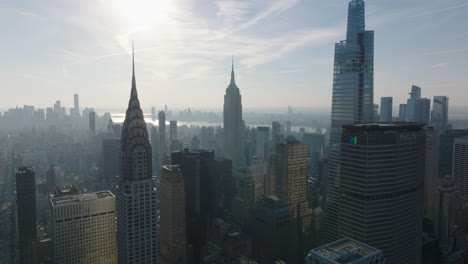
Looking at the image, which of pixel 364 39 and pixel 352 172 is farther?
pixel 364 39

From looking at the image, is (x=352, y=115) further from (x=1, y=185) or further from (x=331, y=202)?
(x=1, y=185)

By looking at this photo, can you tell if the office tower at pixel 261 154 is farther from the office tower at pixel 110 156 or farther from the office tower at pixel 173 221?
the office tower at pixel 110 156

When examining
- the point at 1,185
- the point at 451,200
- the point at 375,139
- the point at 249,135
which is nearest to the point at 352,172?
the point at 375,139

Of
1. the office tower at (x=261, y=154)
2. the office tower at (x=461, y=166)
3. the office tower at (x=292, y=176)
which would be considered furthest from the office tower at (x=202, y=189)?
the office tower at (x=461, y=166)

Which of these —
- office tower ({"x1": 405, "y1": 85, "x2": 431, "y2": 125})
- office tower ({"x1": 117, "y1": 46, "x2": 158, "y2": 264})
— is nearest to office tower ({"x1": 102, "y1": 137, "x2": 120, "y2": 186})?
office tower ({"x1": 117, "y1": 46, "x2": 158, "y2": 264})

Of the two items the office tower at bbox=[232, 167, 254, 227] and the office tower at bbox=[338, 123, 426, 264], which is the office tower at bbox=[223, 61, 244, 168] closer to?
the office tower at bbox=[232, 167, 254, 227]

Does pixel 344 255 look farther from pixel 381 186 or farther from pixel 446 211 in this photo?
pixel 446 211
